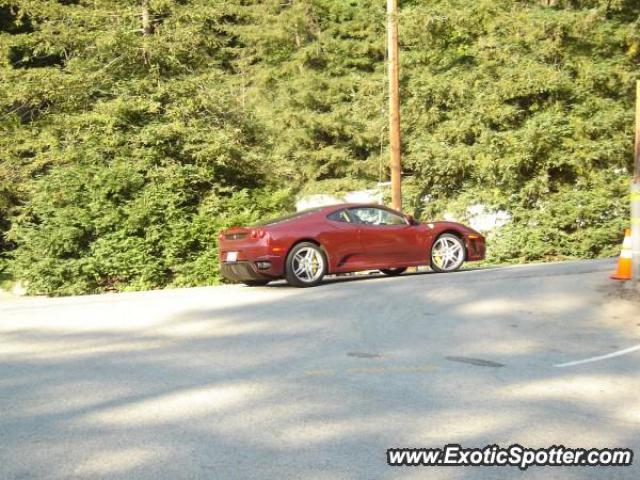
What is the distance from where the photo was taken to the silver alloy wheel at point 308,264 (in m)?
13.2

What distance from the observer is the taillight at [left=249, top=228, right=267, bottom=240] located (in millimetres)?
13133

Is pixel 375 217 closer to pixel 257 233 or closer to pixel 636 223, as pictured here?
pixel 257 233

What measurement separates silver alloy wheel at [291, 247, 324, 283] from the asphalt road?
2053 mm

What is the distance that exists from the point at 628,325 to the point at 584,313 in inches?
30.6

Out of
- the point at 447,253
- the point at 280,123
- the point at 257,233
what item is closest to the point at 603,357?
the point at 257,233

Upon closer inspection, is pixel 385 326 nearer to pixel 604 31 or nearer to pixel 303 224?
pixel 303 224

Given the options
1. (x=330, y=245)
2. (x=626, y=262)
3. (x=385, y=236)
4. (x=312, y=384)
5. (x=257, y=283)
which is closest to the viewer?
(x=312, y=384)

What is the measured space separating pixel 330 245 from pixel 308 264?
0.50 metres

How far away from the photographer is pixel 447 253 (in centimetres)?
1510

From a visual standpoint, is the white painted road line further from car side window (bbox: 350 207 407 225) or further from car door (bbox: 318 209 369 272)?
car side window (bbox: 350 207 407 225)

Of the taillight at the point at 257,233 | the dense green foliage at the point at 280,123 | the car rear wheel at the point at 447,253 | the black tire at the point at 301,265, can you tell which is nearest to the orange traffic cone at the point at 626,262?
the car rear wheel at the point at 447,253

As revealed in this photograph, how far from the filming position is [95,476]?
4062mm

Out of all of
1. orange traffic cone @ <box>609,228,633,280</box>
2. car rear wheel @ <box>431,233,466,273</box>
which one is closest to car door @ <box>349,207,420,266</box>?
car rear wheel @ <box>431,233,466,273</box>

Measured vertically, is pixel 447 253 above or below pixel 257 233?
below
